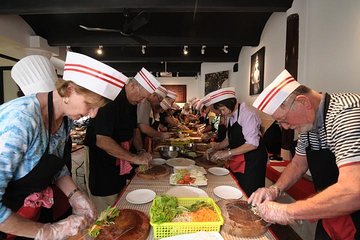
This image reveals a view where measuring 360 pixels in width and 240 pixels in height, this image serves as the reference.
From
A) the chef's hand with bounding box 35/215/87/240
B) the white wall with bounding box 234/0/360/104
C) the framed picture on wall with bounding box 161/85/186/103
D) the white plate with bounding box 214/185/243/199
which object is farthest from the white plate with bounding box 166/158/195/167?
the framed picture on wall with bounding box 161/85/186/103

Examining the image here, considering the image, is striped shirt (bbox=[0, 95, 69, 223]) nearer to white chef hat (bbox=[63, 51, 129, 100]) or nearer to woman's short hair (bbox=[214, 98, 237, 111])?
white chef hat (bbox=[63, 51, 129, 100])

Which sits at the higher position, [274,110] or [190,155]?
[274,110]

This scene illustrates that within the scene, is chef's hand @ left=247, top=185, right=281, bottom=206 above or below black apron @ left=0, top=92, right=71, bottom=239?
below

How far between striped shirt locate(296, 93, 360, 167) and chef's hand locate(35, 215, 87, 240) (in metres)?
1.18

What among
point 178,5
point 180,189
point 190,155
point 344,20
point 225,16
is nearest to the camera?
point 180,189

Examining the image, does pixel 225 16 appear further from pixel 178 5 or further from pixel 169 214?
pixel 169 214

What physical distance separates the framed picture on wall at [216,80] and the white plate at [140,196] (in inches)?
239

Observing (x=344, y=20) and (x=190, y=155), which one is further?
(x=190, y=155)

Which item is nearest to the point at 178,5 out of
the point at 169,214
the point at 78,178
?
the point at 169,214

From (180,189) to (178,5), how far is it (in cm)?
266

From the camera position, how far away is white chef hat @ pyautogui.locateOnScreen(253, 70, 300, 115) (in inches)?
46.7

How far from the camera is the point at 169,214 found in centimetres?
113

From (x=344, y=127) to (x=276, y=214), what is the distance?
49 centimetres

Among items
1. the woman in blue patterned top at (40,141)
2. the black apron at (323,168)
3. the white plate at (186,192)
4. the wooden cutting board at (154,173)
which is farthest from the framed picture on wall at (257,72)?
the woman in blue patterned top at (40,141)
